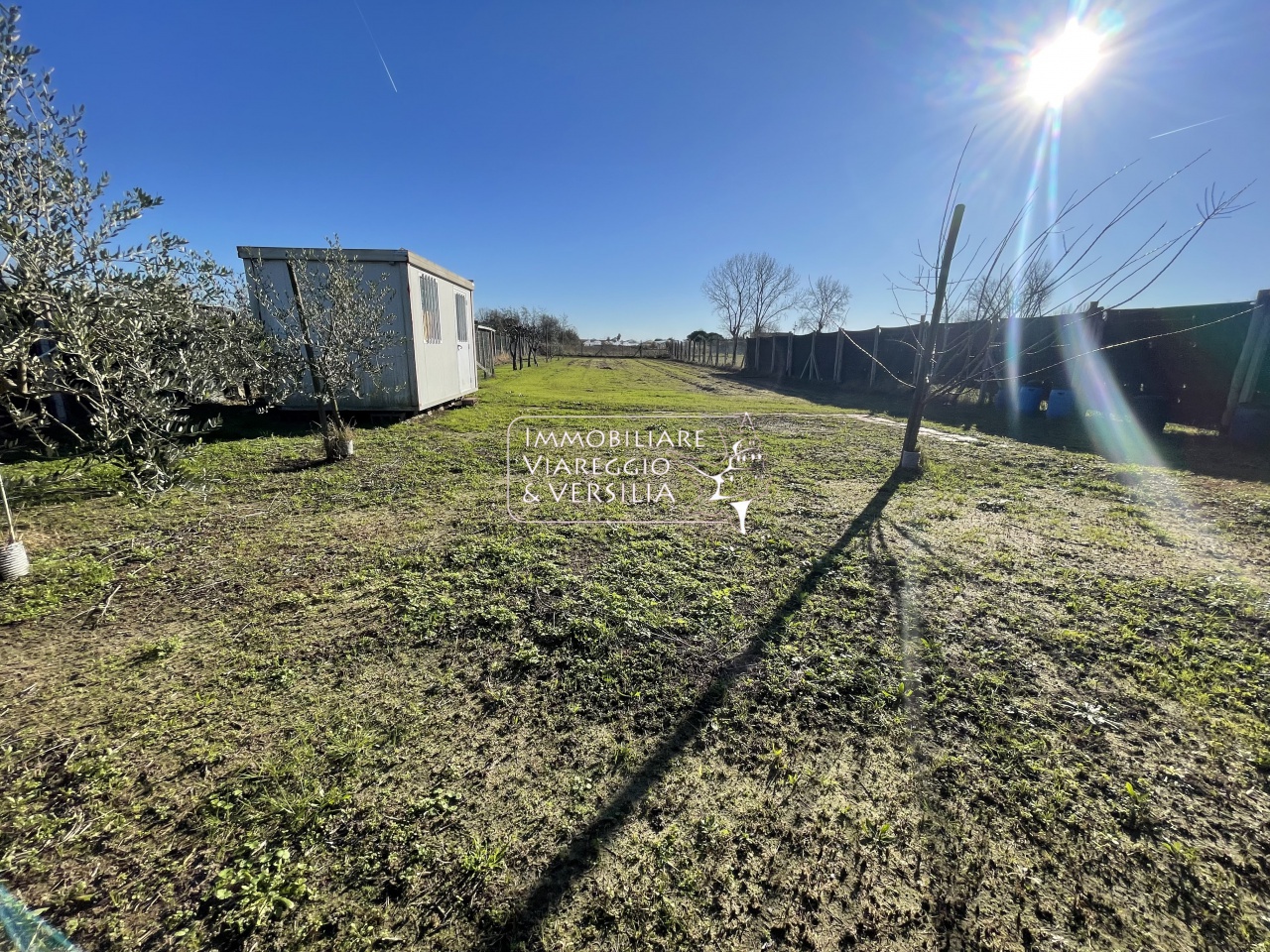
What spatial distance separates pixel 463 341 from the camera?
10.7m

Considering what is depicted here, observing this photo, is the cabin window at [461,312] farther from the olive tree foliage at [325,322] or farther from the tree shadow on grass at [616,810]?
the tree shadow on grass at [616,810]

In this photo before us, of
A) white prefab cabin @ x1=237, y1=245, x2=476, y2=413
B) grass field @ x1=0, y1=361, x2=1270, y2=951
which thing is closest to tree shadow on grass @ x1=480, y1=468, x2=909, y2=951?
grass field @ x1=0, y1=361, x2=1270, y2=951

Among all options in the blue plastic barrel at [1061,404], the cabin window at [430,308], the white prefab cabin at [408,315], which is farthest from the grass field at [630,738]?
the blue plastic barrel at [1061,404]

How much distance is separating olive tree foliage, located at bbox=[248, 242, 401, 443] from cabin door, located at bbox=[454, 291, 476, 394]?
317 cm

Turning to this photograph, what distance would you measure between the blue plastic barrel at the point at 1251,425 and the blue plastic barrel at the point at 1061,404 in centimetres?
262

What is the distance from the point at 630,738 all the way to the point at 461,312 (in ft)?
34.5

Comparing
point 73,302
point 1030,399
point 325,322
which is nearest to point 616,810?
point 73,302

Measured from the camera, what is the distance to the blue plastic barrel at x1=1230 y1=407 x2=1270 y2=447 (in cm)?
720

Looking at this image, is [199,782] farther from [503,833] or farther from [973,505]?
[973,505]

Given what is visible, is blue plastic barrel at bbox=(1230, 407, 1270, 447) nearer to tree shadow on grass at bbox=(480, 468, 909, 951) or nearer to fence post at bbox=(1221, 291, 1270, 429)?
fence post at bbox=(1221, 291, 1270, 429)

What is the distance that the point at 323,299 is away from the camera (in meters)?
7.11

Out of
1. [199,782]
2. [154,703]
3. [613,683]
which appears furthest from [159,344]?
[613,683]

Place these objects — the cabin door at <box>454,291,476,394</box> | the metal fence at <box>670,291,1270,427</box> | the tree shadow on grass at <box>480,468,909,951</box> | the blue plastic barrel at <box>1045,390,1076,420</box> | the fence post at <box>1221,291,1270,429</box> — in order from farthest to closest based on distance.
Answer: the cabin door at <box>454,291,476,394</box> → the blue plastic barrel at <box>1045,390,1076,420</box> → the fence post at <box>1221,291,1270,429</box> → the metal fence at <box>670,291,1270,427</box> → the tree shadow on grass at <box>480,468,909,951</box>

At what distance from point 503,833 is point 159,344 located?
4.78 m
